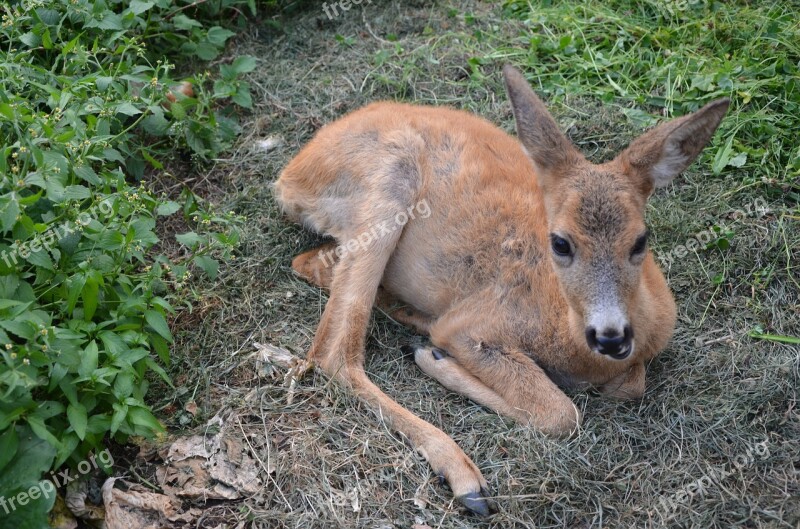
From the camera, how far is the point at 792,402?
16.7 ft

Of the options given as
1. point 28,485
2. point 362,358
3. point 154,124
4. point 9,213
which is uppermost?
point 9,213

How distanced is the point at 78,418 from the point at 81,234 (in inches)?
45.1

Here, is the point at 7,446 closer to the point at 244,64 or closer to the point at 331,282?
the point at 331,282

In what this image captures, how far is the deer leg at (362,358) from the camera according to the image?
15.7ft

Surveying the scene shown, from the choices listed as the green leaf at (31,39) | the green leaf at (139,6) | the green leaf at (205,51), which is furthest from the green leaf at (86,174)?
the green leaf at (205,51)

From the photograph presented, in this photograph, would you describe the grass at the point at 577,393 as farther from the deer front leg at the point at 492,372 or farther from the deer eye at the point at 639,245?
the deer eye at the point at 639,245

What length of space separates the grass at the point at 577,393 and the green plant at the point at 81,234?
49 cm

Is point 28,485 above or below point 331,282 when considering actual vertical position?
above

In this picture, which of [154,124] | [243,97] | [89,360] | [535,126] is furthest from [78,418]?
[243,97]

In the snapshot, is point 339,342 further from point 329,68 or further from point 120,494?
point 329,68

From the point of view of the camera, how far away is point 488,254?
5.66 meters

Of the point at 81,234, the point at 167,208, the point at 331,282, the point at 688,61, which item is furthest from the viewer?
the point at 688,61

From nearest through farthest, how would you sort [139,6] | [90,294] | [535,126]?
[90,294]
[535,126]
[139,6]

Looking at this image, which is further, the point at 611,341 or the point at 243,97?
the point at 243,97
